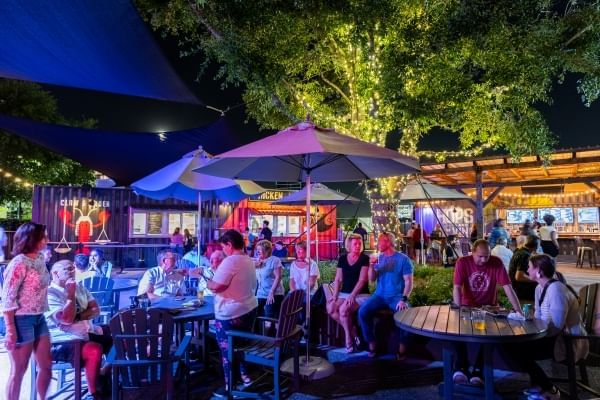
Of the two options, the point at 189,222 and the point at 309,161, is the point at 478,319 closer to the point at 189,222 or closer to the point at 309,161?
the point at 309,161

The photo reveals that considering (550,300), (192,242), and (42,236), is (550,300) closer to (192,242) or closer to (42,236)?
(42,236)

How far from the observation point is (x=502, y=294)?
6.16 metres

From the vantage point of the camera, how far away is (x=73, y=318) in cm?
358

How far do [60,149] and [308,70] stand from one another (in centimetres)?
520

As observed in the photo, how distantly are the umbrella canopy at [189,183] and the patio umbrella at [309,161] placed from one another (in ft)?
2.34

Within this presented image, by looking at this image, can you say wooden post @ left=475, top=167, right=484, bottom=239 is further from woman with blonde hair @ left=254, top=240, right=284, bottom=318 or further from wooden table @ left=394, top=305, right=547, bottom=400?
wooden table @ left=394, top=305, right=547, bottom=400

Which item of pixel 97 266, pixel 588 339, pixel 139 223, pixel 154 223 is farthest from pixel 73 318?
pixel 154 223

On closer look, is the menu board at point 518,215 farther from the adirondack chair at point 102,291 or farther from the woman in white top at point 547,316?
the adirondack chair at point 102,291

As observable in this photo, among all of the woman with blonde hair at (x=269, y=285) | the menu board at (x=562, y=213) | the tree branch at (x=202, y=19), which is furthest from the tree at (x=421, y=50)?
the menu board at (x=562, y=213)

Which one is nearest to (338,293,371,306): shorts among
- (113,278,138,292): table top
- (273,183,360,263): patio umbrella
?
(113,278,138,292): table top

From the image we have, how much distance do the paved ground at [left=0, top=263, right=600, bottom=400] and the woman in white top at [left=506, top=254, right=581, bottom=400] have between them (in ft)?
1.47

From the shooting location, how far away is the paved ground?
3.81m

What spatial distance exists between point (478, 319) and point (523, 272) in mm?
2614

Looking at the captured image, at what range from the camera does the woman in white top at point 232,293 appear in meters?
3.73
